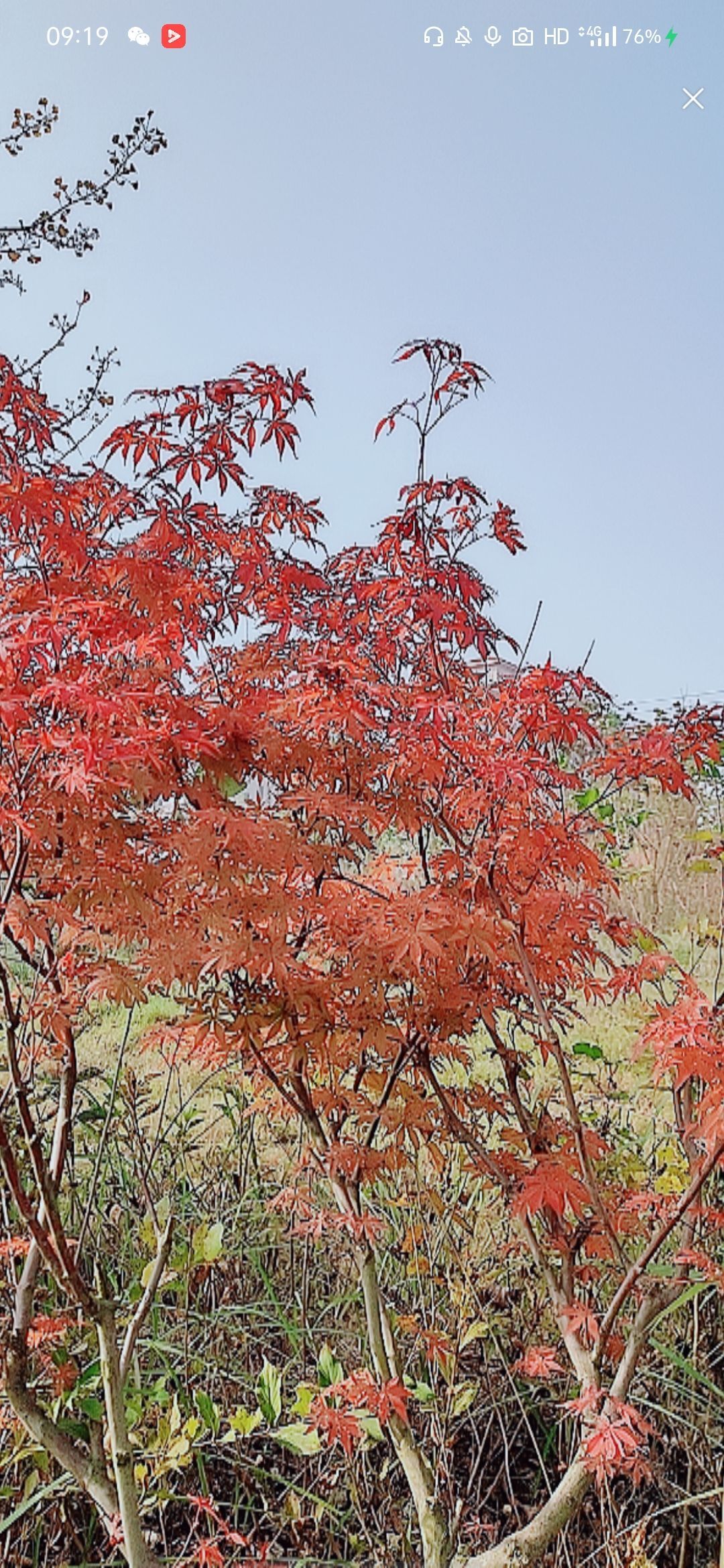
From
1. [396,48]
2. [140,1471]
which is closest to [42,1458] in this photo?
[140,1471]

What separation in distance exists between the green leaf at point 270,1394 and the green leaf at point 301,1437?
0.09ft

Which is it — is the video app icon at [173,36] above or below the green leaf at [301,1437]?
above

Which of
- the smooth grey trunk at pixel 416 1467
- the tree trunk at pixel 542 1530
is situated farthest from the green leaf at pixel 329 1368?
the tree trunk at pixel 542 1530

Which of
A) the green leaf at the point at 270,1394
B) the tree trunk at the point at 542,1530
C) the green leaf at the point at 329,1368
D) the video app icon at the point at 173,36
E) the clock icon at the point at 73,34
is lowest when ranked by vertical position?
the tree trunk at the point at 542,1530

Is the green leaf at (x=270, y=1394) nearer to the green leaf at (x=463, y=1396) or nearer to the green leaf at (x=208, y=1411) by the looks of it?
the green leaf at (x=208, y=1411)

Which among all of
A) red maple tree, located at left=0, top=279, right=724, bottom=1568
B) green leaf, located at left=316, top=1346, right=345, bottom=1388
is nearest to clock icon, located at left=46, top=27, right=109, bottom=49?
red maple tree, located at left=0, top=279, right=724, bottom=1568

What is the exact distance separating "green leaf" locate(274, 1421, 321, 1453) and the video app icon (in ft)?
9.15

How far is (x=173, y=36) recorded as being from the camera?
9.21 ft

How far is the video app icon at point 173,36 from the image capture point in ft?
9.07

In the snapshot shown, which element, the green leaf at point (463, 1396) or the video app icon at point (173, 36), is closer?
the green leaf at point (463, 1396)

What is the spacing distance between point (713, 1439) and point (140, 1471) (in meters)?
0.84

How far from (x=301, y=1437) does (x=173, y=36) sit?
289cm

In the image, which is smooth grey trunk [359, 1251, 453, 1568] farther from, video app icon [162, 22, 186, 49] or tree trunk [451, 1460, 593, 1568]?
video app icon [162, 22, 186, 49]

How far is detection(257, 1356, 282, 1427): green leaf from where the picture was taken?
5.36 ft
